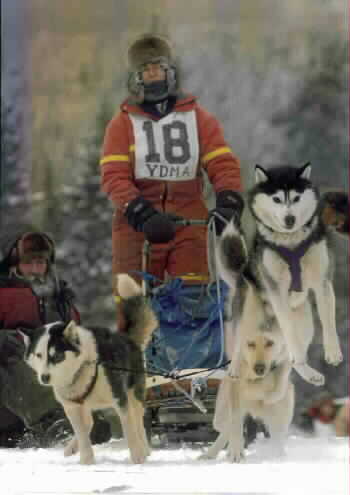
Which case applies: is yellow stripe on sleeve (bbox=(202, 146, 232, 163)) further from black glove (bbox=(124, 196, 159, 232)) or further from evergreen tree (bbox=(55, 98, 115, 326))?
evergreen tree (bbox=(55, 98, 115, 326))

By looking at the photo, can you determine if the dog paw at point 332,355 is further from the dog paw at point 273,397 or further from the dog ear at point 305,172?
the dog ear at point 305,172

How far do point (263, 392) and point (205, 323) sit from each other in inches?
9.8

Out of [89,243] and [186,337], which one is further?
[89,243]

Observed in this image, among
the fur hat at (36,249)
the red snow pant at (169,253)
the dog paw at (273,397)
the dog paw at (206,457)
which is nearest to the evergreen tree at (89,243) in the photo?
the fur hat at (36,249)

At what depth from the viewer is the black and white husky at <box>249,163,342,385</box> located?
2.27 meters

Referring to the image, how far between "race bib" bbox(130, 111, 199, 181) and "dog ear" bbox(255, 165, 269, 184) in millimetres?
362

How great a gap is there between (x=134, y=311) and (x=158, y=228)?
0.23 metres

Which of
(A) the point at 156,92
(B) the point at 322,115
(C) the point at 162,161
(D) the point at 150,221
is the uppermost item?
(B) the point at 322,115

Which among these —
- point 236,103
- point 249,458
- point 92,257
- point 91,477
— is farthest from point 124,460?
point 236,103

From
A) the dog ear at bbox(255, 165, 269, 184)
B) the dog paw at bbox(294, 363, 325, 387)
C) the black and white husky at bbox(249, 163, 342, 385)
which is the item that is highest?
the dog ear at bbox(255, 165, 269, 184)

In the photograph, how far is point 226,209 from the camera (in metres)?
2.52

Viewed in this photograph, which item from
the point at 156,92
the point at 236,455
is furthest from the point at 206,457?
the point at 156,92

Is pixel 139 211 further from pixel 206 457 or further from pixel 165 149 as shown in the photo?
pixel 206 457

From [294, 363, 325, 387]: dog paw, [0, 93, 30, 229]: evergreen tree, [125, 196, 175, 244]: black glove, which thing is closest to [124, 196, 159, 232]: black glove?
[125, 196, 175, 244]: black glove
